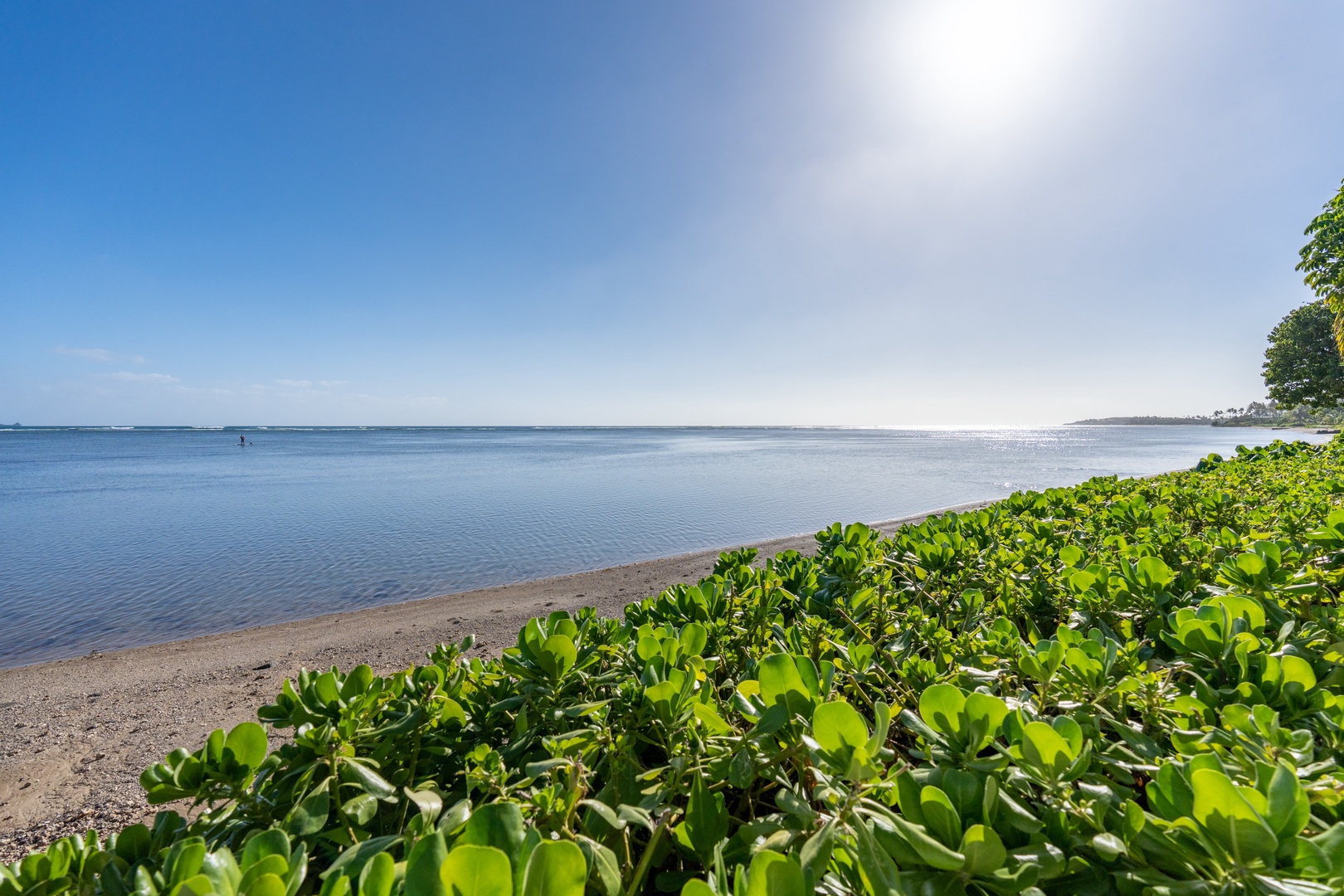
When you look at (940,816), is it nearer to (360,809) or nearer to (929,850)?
(929,850)

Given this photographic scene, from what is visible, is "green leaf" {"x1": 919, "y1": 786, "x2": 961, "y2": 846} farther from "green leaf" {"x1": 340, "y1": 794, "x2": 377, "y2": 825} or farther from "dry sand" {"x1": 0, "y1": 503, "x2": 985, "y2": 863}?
"dry sand" {"x1": 0, "y1": 503, "x2": 985, "y2": 863}

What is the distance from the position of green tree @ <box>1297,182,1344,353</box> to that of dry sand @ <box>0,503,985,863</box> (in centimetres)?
1102

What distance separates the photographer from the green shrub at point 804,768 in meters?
0.60

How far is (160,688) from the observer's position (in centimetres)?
577

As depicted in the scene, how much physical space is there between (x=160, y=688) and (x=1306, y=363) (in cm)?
3914

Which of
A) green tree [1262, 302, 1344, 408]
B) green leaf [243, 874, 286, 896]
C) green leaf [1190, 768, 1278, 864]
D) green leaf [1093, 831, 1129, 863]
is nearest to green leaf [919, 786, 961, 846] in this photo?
green leaf [1093, 831, 1129, 863]

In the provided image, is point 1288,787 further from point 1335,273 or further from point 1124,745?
point 1335,273

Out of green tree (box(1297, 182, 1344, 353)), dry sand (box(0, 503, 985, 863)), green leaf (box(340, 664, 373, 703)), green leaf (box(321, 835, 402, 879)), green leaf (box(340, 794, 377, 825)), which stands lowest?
dry sand (box(0, 503, 985, 863))

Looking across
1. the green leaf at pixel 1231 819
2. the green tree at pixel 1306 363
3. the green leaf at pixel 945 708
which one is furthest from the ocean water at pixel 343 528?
the green leaf at pixel 1231 819

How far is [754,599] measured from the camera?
5.43 feet

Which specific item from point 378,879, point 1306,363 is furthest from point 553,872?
point 1306,363

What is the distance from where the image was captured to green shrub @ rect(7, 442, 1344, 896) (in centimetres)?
60

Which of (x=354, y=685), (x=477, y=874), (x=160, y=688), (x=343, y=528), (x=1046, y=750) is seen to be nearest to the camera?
(x=477, y=874)

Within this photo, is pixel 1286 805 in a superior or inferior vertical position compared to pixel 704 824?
superior
